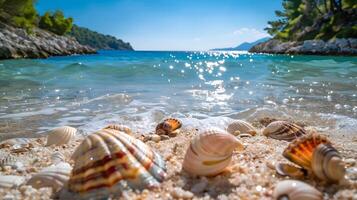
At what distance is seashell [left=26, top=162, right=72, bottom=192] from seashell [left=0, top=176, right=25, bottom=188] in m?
0.13

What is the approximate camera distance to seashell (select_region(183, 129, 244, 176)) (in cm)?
258

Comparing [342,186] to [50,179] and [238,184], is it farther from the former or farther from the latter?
[50,179]

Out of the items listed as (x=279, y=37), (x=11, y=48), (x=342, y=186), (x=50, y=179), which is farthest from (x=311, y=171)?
(x=279, y=37)

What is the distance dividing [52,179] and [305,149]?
1.95m

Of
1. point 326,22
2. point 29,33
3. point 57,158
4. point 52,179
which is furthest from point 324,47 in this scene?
point 52,179

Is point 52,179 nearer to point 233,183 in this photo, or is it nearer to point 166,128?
point 233,183

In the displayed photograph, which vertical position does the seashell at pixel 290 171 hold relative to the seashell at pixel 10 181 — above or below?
above

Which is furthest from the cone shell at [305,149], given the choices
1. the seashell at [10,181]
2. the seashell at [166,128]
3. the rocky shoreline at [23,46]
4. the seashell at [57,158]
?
the rocky shoreline at [23,46]

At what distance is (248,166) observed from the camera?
2.87 metres

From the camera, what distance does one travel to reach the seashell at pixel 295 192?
6.42ft

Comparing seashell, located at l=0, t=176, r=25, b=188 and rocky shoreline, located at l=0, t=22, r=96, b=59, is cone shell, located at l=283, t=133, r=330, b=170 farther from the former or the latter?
rocky shoreline, located at l=0, t=22, r=96, b=59

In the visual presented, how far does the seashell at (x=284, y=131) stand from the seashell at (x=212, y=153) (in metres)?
2.11

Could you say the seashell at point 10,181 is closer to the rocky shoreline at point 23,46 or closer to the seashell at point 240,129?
the seashell at point 240,129

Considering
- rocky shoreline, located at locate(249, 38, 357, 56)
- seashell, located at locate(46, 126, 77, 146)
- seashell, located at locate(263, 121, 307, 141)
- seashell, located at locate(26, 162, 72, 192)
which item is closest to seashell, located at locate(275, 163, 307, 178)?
seashell, located at locate(26, 162, 72, 192)
